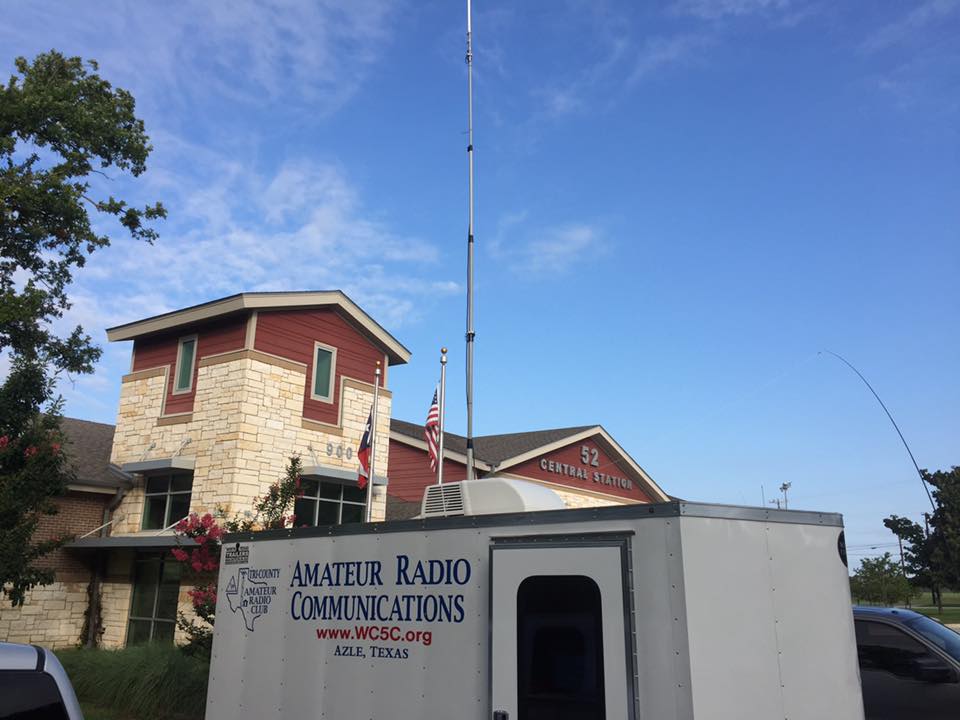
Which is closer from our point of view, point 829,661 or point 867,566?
point 829,661

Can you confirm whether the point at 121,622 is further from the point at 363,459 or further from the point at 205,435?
the point at 363,459

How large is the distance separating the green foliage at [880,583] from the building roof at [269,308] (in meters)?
40.8

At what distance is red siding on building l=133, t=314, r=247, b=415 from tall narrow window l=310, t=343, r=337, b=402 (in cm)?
240

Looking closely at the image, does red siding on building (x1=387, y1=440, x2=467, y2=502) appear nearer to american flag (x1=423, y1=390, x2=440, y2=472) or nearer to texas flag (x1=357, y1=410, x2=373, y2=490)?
texas flag (x1=357, y1=410, x2=373, y2=490)

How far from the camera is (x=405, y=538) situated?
23.0 feet

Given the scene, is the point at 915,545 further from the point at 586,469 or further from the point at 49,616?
the point at 49,616

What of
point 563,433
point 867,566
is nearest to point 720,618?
point 563,433

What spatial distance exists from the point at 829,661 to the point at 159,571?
63.9 feet

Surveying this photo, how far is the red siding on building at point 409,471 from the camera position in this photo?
2916 cm

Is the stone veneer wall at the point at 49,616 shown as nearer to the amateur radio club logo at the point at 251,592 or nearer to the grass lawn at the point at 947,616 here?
the amateur radio club logo at the point at 251,592

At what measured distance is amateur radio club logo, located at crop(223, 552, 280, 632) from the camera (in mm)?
8188

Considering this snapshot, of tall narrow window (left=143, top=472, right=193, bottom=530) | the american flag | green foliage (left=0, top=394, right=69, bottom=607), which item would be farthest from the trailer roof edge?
tall narrow window (left=143, top=472, right=193, bottom=530)

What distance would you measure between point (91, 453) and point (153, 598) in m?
5.94

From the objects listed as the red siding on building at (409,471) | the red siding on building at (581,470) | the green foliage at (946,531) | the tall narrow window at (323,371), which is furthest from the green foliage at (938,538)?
the tall narrow window at (323,371)
